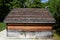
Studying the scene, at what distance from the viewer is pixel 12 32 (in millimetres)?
23953

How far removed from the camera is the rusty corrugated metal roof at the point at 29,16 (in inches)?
945

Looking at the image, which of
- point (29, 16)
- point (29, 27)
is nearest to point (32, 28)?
point (29, 27)

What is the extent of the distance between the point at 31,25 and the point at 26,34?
48.6 inches

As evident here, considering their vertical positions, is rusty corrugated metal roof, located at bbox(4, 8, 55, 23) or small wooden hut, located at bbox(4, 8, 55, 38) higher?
rusty corrugated metal roof, located at bbox(4, 8, 55, 23)

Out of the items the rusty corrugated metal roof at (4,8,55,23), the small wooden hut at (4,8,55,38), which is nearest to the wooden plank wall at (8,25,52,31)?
the small wooden hut at (4,8,55,38)

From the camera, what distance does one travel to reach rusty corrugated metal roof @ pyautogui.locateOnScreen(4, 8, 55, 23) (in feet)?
78.8

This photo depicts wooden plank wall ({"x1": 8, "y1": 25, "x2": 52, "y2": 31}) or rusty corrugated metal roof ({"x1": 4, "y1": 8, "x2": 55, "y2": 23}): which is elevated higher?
rusty corrugated metal roof ({"x1": 4, "y1": 8, "x2": 55, "y2": 23})

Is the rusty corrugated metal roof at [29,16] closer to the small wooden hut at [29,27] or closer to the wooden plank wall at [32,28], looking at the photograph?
the small wooden hut at [29,27]

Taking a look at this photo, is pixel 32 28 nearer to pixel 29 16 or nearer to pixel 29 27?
pixel 29 27

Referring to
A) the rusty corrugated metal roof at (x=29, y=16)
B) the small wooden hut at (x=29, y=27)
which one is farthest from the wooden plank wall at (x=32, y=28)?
the rusty corrugated metal roof at (x=29, y=16)

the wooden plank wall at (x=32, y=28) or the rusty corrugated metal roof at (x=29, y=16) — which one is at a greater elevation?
the rusty corrugated metal roof at (x=29, y=16)

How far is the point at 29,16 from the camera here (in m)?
25.3

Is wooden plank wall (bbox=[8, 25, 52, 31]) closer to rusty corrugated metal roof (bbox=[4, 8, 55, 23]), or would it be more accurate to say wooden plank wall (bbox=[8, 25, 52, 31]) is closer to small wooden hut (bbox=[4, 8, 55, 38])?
small wooden hut (bbox=[4, 8, 55, 38])

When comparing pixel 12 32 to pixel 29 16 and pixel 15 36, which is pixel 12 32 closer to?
pixel 15 36
